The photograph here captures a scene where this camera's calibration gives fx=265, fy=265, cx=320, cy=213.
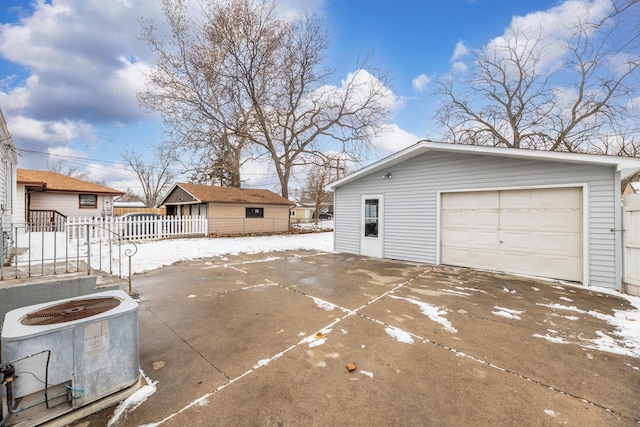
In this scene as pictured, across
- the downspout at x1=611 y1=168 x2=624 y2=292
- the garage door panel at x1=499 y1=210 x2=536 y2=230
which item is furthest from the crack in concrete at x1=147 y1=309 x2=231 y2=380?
the downspout at x1=611 y1=168 x2=624 y2=292

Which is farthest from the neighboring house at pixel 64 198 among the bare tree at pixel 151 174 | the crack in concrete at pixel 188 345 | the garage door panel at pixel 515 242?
the garage door panel at pixel 515 242

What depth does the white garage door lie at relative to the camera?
5972mm

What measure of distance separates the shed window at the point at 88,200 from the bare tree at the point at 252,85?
24.3ft

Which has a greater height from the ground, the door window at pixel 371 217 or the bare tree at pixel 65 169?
the bare tree at pixel 65 169

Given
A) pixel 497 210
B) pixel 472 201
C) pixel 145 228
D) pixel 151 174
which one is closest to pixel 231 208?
pixel 145 228

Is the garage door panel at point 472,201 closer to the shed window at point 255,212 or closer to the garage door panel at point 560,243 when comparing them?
the garage door panel at point 560,243

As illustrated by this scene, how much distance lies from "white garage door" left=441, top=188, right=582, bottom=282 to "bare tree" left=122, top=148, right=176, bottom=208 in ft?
126

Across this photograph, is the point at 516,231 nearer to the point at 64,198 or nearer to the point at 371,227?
the point at 371,227

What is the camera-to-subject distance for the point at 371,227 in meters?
9.47

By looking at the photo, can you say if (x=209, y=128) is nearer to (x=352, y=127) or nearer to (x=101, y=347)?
(x=352, y=127)

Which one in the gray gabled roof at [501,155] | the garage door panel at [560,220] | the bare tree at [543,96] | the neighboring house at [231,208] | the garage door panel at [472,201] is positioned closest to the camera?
the gray gabled roof at [501,155]

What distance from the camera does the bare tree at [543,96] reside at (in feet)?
39.2

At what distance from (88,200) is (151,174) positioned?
871 inches

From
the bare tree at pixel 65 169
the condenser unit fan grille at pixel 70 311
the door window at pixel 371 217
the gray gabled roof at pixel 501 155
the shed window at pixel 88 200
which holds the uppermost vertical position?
the bare tree at pixel 65 169
